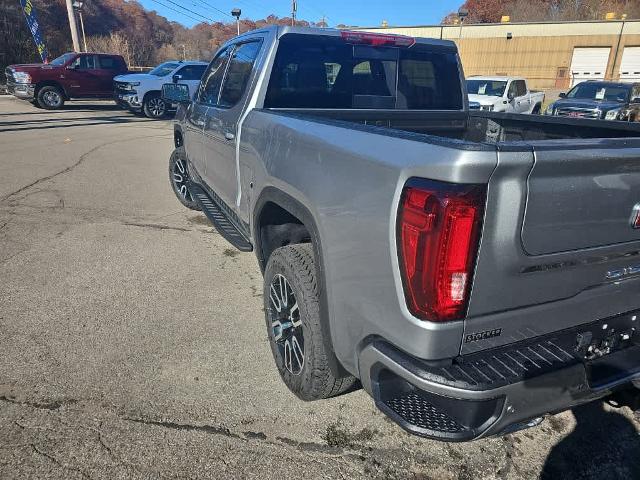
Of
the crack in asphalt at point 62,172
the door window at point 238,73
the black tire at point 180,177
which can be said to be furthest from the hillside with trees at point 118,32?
the door window at point 238,73

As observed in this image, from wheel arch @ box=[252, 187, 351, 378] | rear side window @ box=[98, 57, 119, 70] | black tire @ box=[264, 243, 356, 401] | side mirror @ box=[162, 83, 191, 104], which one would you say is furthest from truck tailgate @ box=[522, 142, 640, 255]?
rear side window @ box=[98, 57, 119, 70]

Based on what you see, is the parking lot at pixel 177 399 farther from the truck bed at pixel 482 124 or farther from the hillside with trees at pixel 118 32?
the hillside with trees at pixel 118 32

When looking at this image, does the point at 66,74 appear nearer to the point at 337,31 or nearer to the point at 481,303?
the point at 337,31

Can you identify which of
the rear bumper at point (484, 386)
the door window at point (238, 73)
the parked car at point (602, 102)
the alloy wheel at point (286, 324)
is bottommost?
the alloy wheel at point (286, 324)

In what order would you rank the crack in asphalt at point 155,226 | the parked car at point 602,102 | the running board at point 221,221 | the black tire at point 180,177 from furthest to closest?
the parked car at point 602,102 < the black tire at point 180,177 < the crack in asphalt at point 155,226 < the running board at point 221,221

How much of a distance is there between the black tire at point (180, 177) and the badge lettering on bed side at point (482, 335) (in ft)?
15.7

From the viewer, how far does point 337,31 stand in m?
3.48

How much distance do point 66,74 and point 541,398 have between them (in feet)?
62.3

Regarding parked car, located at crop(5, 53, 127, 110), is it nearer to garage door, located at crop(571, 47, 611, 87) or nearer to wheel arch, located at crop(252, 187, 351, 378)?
wheel arch, located at crop(252, 187, 351, 378)

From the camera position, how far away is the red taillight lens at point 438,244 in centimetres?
145

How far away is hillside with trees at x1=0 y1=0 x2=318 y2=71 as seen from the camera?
2919 cm

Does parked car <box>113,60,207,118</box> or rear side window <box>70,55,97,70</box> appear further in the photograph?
rear side window <box>70,55,97,70</box>

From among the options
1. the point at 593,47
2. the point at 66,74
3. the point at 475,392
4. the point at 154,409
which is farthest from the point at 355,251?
the point at 593,47

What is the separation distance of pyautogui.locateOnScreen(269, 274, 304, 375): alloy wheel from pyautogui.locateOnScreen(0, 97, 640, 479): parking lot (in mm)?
231
